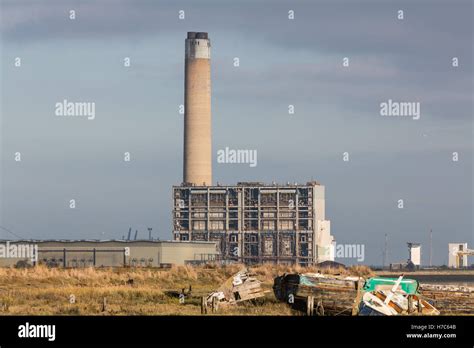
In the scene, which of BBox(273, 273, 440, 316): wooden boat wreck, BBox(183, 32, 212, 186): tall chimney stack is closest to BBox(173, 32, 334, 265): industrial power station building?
BBox(183, 32, 212, 186): tall chimney stack

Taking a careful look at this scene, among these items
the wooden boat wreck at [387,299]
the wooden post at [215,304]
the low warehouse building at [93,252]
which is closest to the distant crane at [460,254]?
the low warehouse building at [93,252]

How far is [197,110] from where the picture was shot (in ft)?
512

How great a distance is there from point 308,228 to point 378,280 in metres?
122

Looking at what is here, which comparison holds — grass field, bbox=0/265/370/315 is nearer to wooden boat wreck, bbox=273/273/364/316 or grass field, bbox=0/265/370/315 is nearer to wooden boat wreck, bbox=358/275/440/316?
wooden boat wreck, bbox=273/273/364/316

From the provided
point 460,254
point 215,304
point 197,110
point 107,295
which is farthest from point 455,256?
point 215,304

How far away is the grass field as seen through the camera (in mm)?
45469

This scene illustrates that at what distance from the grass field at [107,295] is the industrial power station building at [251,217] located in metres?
84.6

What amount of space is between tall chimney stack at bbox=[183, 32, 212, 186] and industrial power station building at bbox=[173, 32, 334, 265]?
0.32 meters

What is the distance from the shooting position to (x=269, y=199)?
547ft

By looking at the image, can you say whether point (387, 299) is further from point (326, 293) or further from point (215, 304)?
point (215, 304)

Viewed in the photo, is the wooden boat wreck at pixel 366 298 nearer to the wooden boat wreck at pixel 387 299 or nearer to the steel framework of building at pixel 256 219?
the wooden boat wreck at pixel 387 299
